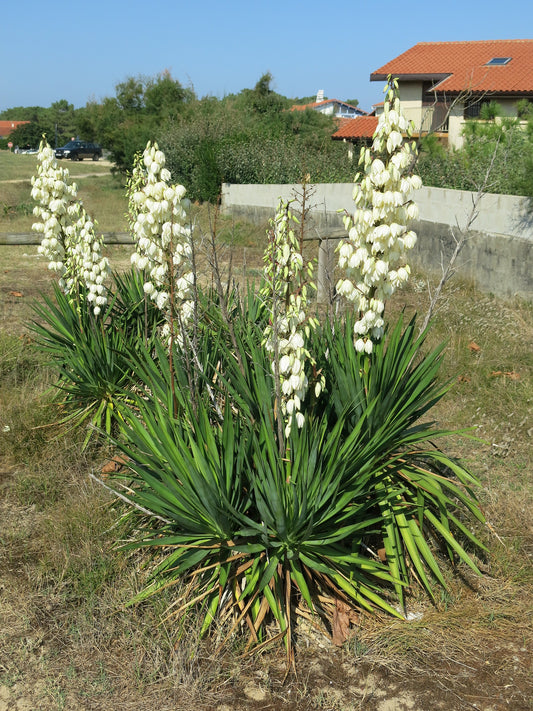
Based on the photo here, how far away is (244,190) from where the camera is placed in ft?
50.2

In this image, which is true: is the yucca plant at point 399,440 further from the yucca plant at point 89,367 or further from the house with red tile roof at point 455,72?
the house with red tile roof at point 455,72

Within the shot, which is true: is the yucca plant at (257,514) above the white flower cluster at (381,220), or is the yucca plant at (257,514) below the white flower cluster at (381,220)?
below

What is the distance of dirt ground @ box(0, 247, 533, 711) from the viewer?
2523 millimetres

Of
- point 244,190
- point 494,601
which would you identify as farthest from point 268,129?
point 494,601

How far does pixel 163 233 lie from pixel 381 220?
108 centimetres

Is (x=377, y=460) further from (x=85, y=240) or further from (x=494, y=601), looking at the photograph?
(x=85, y=240)

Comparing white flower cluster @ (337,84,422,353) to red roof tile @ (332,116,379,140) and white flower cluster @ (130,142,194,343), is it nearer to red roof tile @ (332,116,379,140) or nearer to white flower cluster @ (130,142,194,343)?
white flower cluster @ (130,142,194,343)

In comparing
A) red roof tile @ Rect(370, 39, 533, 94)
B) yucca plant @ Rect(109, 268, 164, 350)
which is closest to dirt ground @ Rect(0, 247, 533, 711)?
yucca plant @ Rect(109, 268, 164, 350)

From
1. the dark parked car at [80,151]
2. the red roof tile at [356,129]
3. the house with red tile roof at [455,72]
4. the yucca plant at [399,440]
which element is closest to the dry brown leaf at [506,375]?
the yucca plant at [399,440]

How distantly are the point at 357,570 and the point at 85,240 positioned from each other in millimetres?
2565

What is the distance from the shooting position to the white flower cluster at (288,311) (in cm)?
253

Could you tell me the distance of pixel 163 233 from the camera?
10.7 feet

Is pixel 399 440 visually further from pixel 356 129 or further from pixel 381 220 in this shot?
pixel 356 129

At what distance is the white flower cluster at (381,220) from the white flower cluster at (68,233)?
1.94m
